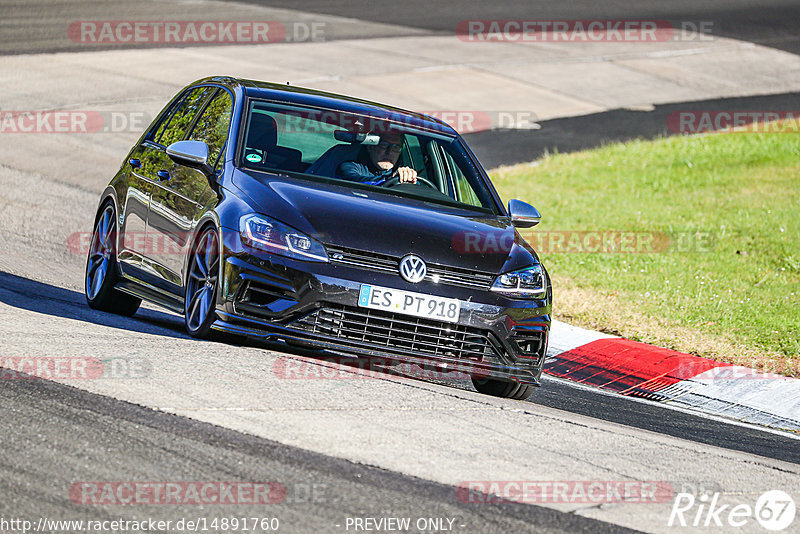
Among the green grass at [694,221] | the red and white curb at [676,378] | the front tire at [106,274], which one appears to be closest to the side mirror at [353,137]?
the front tire at [106,274]

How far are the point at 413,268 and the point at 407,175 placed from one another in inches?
56.1

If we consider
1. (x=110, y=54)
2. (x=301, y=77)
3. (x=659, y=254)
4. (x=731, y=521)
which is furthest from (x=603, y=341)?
(x=110, y=54)

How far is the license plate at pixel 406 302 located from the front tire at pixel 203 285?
2.92ft

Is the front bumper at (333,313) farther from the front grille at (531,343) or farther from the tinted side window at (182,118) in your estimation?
the tinted side window at (182,118)

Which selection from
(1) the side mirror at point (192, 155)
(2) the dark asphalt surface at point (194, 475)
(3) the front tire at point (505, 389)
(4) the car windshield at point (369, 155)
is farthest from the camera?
(4) the car windshield at point (369, 155)

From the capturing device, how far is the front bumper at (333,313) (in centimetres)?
693

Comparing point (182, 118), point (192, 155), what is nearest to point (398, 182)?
point (192, 155)

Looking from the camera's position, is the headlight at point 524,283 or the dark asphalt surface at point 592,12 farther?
the dark asphalt surface at point 592,12

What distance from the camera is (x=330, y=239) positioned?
23.1ft

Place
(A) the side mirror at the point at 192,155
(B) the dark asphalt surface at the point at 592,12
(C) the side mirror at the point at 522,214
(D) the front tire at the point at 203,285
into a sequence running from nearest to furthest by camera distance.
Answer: (D) the front tire at the point at 203,285 < (A) the side mirror at the point at 192,155 < (C) the side mirror at the point at 522,214 < (B) the dark asphalt surface at the point at 592,12

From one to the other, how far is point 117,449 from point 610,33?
1169 inches

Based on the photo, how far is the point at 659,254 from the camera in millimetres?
14305

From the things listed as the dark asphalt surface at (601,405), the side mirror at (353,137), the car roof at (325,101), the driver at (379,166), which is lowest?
the dark asphalt surface at (601,405)

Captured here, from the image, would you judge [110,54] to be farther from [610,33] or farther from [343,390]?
[343,390]
